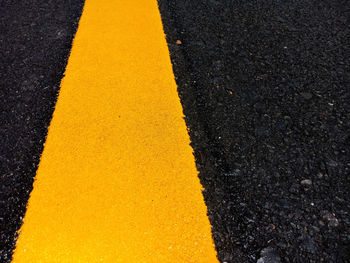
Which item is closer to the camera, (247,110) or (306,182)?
(306,182)

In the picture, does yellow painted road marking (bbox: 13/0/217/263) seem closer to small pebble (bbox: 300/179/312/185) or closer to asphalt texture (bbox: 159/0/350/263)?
asphalt texture (bbox: 159/0/350/263)

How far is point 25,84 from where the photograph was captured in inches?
57.6

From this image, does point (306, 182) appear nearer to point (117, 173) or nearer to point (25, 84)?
point (117, 173)

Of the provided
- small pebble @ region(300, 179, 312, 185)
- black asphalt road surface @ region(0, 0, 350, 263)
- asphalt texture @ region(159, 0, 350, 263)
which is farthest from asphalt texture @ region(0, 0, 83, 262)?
small pebble @ region(300, 179, 312, 185)

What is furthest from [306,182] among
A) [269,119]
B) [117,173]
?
[117,173]

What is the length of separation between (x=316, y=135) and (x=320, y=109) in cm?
18

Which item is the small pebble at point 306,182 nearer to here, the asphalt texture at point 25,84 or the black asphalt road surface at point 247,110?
the black asphalt road surface at point 247,110

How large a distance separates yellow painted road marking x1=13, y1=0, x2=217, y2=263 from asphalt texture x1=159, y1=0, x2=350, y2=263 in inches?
3.3

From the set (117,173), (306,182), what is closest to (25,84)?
(117,173)

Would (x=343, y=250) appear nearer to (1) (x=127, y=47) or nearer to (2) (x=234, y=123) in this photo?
(2) (x=234, y=123)

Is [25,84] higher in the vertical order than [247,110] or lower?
higher

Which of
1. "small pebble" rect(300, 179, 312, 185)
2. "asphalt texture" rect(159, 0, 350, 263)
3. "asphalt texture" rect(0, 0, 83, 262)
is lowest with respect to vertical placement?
"small pebble" rect(300, 179, 312, 185)

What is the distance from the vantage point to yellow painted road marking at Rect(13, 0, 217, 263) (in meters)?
0.96

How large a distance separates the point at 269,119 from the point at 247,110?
11 centimetres
